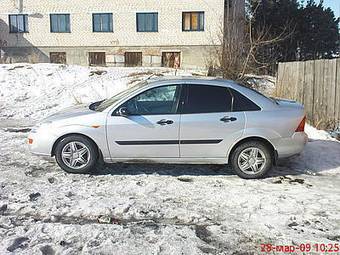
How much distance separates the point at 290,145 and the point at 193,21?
96.2 feet

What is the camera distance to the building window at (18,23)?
35.6 metres

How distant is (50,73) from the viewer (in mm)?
17953

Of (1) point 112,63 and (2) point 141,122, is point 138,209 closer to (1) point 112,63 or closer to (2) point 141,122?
(2) point 141,122

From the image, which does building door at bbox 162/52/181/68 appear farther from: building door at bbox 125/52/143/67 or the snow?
the snow

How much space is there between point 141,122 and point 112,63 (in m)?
29.1

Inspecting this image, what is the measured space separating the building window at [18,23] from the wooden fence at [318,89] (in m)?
29.7

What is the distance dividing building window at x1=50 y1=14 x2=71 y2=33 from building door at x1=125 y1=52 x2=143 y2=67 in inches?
226

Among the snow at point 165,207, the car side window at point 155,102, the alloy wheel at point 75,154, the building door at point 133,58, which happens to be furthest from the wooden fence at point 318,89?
the building door at point 133,58

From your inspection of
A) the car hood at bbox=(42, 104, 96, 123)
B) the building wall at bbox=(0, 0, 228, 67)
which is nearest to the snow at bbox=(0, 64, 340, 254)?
the car hood at bbox=(42, 104, 96, 123)

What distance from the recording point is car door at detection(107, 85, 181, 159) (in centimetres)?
634

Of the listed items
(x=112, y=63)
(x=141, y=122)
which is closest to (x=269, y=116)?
(x=141, y=122)

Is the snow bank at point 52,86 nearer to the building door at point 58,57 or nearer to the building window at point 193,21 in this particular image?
the building window at point 193,21

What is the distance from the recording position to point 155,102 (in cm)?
648

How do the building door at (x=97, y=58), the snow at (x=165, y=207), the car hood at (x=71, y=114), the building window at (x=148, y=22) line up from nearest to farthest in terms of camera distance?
the snow at (x=165, y=207)
the car hood at (x=71, y=114)
the building window at (x=148, y=22)
the building door at (x=97, y=58)
